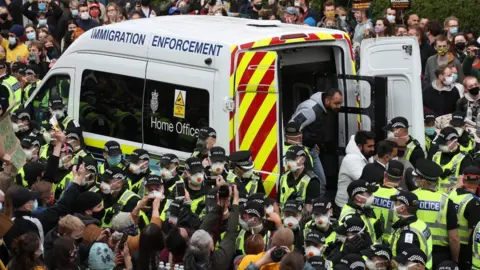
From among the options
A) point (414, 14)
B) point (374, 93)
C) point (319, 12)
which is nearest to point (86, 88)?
point (374, 93)

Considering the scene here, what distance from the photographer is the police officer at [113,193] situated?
12.9 meters

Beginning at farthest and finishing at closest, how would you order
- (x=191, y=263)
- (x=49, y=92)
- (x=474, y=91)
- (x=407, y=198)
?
1. (x=474, y=91)
2. (x=49, y=92)
3. (x=407, y=198)
4. (x=191, y=263)

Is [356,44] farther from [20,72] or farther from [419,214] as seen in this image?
[419,214]

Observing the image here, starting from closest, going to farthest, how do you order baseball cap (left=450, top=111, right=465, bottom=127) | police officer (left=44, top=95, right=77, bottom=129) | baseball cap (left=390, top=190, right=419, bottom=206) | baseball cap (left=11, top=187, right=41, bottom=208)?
1. baseball cap (left=11, top=187, right=41, bottom=208)
2. baseball cap (left=390, top=190, right=419, bottom=206)
3. baseball cap (left=450, top=111, right=465, bottom=127)
4. police officer (left=44, top=95, right=77, bottom=129)

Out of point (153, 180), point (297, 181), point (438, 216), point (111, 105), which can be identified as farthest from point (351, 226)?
point (111, 105)

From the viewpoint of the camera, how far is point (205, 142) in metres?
13.4

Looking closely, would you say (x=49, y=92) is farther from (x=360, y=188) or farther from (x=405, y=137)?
(x=360, y=188)

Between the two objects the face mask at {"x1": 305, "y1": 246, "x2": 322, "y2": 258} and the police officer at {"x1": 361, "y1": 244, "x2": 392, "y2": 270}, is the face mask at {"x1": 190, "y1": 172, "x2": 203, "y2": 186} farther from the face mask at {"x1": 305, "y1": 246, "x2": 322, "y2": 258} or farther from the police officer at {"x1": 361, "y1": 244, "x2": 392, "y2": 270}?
the police officer at {"x1": 361, "y1": 244, "x2": 392, "y2": 270}

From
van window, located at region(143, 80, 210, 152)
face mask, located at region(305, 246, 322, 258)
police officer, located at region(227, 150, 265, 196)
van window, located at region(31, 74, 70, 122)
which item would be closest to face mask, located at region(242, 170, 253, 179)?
police officer, located at region(227, 150, 265, 196)

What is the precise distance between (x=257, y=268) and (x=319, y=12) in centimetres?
1259

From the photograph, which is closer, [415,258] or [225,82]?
[415,258]

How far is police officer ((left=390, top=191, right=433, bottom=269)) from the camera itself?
37.3ft

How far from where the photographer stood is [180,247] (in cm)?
1052

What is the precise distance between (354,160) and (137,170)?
2.26m
